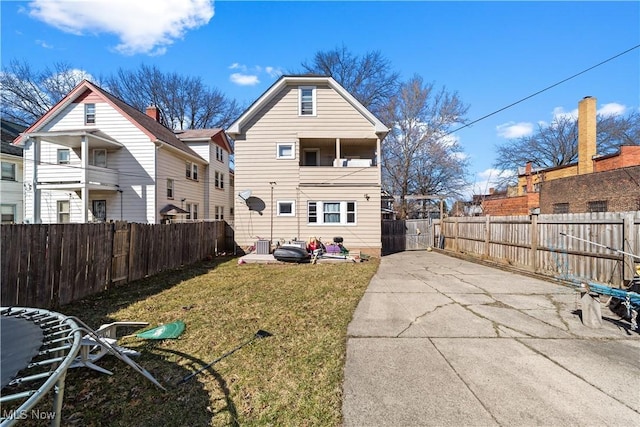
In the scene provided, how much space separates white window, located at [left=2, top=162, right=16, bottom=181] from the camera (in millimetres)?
18016

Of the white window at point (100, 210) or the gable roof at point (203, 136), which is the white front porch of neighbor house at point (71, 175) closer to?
the white window at point (100, 210)

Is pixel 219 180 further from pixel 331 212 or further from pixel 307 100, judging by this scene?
pixel 331 212

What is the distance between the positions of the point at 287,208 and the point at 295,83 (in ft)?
20.4

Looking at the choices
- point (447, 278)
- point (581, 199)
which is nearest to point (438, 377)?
point (447, 278)

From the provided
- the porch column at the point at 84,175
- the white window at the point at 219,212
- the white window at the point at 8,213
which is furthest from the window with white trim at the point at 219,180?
the white window at the point at 8,213

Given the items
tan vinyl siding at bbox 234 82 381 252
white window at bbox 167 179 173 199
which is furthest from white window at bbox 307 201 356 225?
white window at bbox 167 179 173 199

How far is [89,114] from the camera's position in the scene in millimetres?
16109

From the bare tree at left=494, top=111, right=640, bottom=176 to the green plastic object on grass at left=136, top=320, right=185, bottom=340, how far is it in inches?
1665

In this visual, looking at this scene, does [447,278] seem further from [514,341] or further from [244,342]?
[244,342]

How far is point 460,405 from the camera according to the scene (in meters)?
2.78

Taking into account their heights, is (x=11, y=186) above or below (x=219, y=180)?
below

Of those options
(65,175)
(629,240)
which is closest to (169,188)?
(65,175)

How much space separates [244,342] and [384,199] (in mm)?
16675

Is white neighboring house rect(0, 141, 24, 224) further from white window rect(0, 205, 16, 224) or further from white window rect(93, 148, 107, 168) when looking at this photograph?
white window rect(93, 148, 107, 168)
